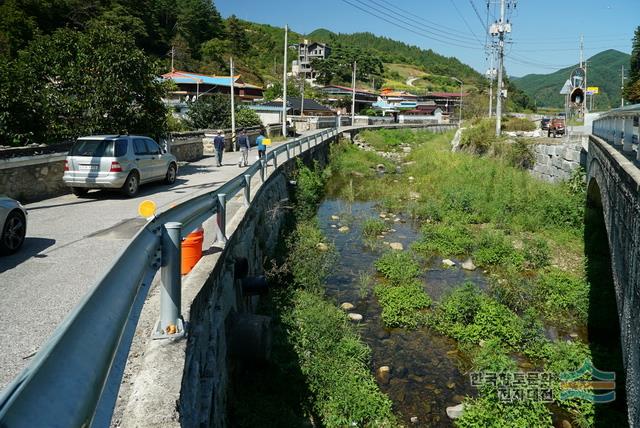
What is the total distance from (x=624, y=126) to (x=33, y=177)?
43.3ft

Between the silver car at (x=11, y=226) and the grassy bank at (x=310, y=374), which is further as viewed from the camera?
the silver car at (x=11, y=226)

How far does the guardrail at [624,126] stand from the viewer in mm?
8129

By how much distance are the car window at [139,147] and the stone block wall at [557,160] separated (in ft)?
56.6

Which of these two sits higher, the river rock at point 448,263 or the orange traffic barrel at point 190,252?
the orange traffic barrel at point 190,252

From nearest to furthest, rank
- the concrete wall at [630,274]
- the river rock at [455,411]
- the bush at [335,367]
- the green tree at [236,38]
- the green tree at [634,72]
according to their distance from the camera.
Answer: the concrete wall at [630,274], the bush at [335,367], the river rock at [455,411], the green tree at [634,72], the green tree at [236,38]

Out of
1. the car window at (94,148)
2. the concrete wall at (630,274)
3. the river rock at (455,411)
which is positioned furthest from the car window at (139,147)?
the concrete wall at (630,274)

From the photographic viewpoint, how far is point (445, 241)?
15711 mm

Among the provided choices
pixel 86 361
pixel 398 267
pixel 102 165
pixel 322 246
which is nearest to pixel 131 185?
pixel 102 165

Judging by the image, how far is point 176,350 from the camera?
384cm

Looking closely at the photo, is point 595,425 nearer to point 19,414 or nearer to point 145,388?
point 145,388

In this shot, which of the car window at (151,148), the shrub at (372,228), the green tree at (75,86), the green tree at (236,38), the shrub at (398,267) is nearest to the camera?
the shrub at (398,267)

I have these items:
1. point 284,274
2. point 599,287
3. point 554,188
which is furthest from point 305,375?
point 554,188

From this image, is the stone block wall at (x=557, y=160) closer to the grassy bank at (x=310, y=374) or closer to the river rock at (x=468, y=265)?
the river rock at (x=468, y=265)

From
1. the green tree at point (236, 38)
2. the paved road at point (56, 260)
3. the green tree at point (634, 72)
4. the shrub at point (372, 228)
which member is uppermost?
the green tree at point (236, 38)
